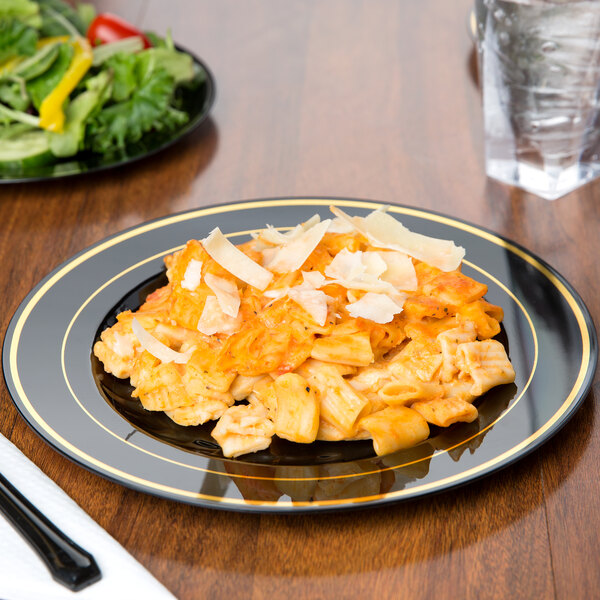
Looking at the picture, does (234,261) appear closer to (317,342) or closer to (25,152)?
(317,342)

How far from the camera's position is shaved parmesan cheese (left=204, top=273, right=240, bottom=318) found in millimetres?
1511

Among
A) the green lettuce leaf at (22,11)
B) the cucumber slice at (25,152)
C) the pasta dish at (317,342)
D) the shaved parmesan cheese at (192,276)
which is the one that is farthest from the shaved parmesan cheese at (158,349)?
the green lettuce leaf at (22,11)

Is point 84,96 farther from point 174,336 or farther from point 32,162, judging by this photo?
point 174,336

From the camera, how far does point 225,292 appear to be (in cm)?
154

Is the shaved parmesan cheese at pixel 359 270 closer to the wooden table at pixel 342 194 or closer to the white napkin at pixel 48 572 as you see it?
the wooden table at pixel 342 194

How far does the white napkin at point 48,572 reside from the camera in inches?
45.3

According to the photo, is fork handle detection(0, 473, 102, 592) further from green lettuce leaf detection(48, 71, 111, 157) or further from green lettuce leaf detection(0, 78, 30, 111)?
green lettuce leaf detection(0, 78, 30, 111)

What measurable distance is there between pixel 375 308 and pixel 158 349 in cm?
39

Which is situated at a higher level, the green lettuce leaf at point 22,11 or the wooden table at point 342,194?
the green lettuce leaf at point 22,11

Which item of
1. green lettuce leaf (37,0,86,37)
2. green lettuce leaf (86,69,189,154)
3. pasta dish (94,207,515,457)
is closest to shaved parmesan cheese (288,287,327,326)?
pasta dish (94,207,515,457)

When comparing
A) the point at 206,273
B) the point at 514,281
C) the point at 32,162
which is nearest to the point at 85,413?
the point at 206,273

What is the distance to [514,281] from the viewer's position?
1.73 m

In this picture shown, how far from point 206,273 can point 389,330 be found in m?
0.36

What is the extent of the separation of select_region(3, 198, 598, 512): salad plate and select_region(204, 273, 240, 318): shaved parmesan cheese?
0.22 m
